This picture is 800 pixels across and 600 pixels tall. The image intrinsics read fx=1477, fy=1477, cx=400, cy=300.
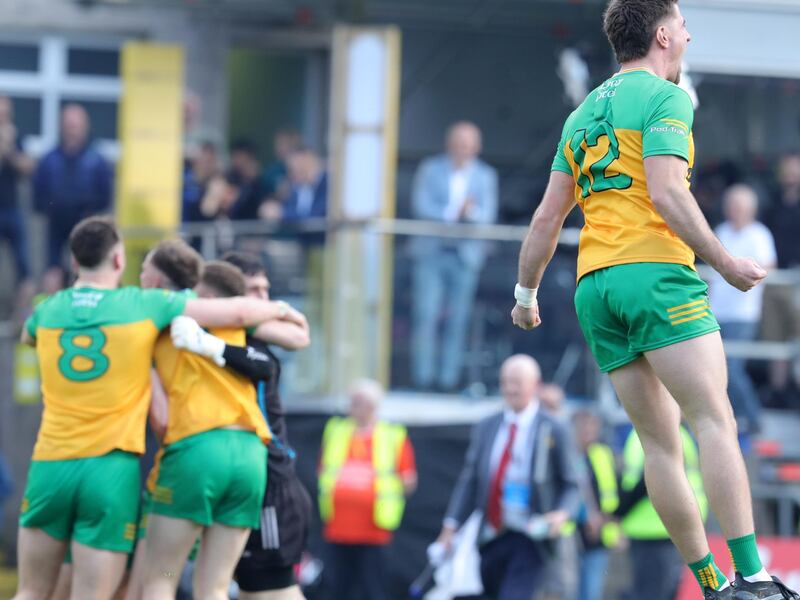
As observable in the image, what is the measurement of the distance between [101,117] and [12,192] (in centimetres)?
436

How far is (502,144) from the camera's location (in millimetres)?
20156

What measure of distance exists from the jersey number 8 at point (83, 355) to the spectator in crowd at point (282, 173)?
7.42 meters

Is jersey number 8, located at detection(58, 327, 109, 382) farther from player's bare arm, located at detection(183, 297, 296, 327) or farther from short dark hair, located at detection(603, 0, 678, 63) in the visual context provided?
short dark hair, located at detection(603, 0, 678, 63)

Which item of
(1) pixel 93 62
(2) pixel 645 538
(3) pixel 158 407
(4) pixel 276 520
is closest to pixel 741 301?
(2) pixel 645 538

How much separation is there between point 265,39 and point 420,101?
222 cm

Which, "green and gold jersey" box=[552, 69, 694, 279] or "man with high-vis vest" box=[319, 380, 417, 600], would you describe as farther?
"man with high-vis vest" box=[319, 380, 417, 600]

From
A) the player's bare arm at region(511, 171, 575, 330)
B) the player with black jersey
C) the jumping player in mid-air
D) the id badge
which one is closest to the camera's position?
the jumping player in mid-air

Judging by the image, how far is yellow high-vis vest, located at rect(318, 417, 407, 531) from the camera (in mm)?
13102

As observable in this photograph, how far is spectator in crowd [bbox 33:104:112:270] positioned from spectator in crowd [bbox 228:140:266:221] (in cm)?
140

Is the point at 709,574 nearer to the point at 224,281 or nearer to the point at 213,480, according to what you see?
the point at 213,480

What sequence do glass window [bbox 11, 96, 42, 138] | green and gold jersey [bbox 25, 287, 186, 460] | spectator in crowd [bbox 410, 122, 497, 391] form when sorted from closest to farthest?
green and gold jersey [bbox 25, 287, 186, 460] < spectator in crowd [bbox 410, 122, 497, 391] < glass window [bbox 11, 96, 42, 138]

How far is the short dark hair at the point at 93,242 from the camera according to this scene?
24.1ft

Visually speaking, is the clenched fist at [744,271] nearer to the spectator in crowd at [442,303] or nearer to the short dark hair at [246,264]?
the short dark hair at [246,264]

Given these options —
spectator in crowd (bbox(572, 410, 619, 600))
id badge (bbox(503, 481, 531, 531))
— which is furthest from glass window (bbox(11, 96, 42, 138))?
id badge (bbox(503, 481, 531, 531))
